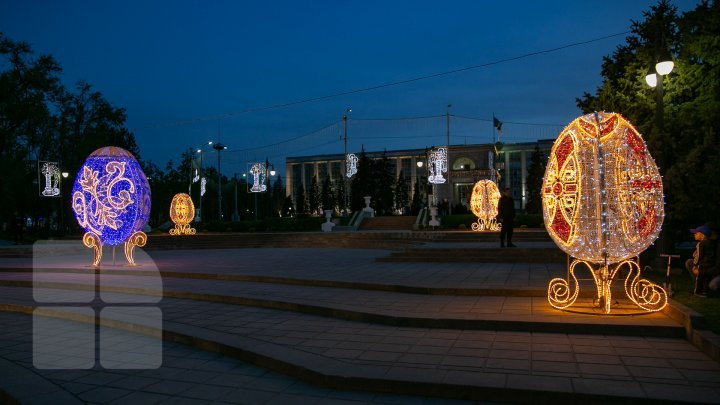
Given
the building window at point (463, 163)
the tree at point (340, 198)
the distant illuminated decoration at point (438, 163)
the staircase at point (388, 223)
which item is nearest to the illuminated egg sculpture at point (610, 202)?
the staircase at point (388, 223)

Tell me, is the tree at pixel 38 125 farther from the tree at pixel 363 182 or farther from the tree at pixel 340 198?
the tree at pixel 340 198

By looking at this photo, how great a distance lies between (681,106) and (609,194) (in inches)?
294

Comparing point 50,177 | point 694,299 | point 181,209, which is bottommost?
point 694,299

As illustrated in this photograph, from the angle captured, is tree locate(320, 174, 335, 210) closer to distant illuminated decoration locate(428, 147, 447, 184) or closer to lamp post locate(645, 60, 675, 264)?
distant illuminated decoration locate(428, 147, 447, 184)

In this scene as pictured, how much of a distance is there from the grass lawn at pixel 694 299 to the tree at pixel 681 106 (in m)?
1.94

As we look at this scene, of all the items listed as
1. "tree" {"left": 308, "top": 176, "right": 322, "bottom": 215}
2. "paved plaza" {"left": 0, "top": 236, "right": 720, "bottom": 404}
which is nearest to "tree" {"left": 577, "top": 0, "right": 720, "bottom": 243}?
"paved plaza" {"left": 0, "top": 236, "right": 720, "bottom": 404}

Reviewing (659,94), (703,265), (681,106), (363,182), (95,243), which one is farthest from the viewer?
(363,182)

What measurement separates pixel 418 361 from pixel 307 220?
105 ft

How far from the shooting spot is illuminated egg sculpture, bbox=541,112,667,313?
7.42m

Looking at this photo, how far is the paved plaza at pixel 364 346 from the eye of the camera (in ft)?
16.0

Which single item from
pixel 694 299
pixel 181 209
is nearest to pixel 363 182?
pixel 181 209

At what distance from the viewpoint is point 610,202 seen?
7.45 metres

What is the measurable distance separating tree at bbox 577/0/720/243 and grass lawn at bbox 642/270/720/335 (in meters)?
1.94

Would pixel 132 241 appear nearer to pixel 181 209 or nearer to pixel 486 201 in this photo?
pixel 181 209
